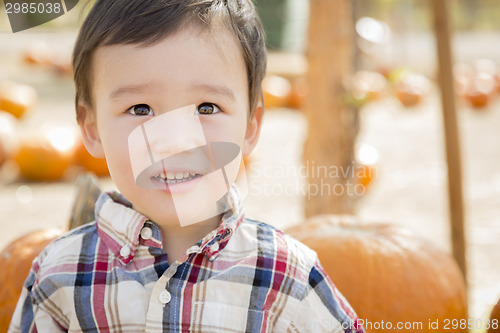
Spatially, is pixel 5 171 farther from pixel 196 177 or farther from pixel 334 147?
pixel 196 177

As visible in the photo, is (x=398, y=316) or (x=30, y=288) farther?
(x=398, y=316)

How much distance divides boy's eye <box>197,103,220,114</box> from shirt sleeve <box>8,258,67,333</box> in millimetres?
478

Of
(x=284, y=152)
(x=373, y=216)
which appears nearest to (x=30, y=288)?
(x=373, y=216)

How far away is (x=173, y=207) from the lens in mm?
1139

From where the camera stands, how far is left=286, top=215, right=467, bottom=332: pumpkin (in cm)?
169

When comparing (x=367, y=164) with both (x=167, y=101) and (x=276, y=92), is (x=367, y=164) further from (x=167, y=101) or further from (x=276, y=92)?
(x=276, y=92)

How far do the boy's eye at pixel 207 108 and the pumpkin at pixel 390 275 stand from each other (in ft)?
2.41

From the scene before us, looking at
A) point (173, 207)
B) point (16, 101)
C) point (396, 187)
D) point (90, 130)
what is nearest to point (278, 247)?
point (173, 207)

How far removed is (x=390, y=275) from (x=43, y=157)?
3.33m

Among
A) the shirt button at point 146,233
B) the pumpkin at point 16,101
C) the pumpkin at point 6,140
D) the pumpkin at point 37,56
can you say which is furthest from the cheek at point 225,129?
the pumpkin at point 37,56

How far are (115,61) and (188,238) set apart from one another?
377 mm

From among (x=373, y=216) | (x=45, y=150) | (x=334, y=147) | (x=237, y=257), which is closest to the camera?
(x=237, y=257)

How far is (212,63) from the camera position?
1138 mm

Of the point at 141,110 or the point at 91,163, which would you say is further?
the point at 91,163
